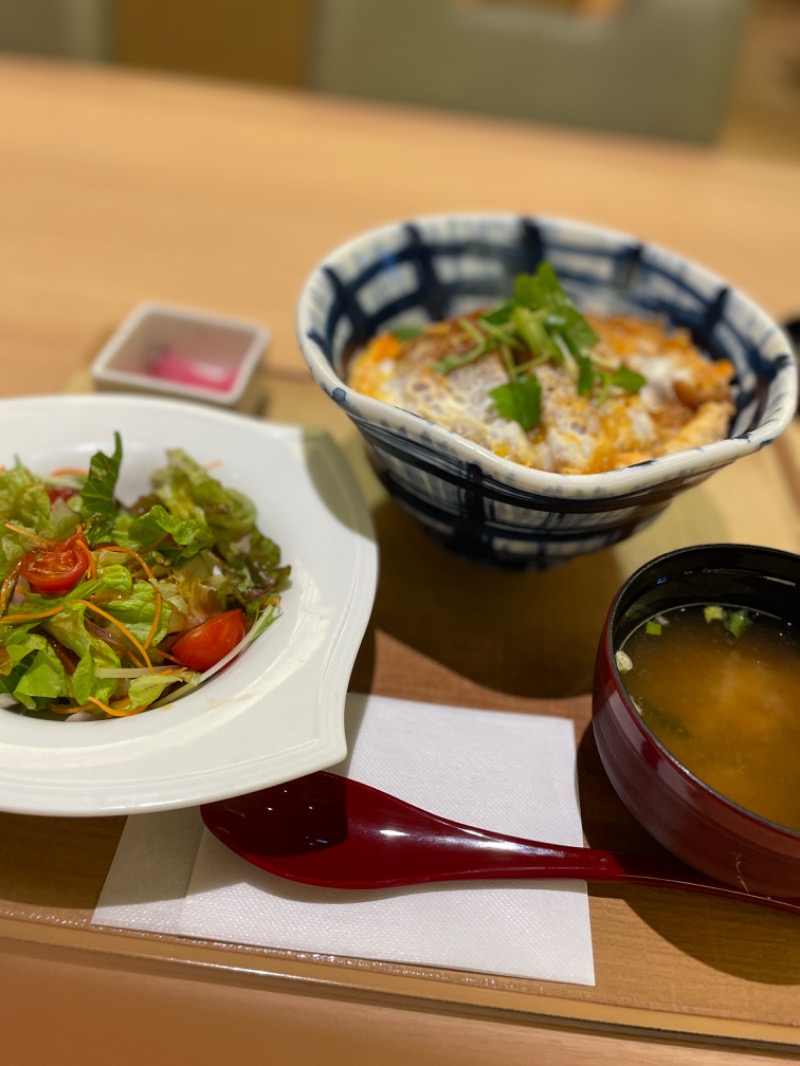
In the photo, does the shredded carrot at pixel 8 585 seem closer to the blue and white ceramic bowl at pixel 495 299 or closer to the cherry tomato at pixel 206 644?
the cherry tomato at pixel 206 644

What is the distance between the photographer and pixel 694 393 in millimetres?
1190

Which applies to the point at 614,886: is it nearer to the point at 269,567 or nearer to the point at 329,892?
the point at 329,892

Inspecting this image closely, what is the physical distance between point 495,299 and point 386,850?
0.97 metres

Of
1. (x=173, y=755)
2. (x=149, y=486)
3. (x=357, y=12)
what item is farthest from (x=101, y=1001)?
(x=357, y=12)

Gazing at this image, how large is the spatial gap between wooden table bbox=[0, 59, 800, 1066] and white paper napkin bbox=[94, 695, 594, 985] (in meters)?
0.02

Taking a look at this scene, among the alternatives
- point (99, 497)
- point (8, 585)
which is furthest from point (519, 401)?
point (8, 585)

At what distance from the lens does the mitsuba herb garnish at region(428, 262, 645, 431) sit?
1119mm

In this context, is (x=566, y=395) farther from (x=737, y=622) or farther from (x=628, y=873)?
(x=628, y=873)

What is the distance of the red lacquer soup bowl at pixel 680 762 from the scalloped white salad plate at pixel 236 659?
281 mm

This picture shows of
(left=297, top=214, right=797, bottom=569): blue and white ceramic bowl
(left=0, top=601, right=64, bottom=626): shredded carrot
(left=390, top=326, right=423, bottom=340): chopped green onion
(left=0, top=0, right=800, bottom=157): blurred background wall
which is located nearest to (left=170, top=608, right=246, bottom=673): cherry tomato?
(left=0, top=601, right=64, bottom=626): shredded carrot

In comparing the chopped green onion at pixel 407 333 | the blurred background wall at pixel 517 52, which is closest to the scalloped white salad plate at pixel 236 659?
the chopped green onion at pixel 407 333

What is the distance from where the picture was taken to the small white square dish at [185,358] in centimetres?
129

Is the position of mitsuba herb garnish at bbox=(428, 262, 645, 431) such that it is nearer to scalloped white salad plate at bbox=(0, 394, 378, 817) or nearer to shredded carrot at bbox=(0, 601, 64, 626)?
scalloped white salad plate at bbox=(0, 394, 378, 817)

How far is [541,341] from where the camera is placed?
113 cm
